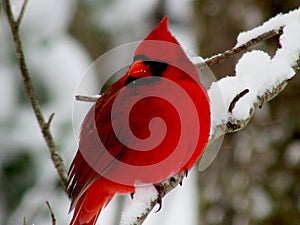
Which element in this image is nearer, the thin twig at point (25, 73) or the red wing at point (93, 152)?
the thin twig at point (25, 73)

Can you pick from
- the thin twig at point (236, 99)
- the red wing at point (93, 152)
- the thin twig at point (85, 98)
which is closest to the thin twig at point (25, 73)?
the red wing at point (93, 152)

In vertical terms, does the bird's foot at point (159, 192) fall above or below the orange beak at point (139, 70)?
below

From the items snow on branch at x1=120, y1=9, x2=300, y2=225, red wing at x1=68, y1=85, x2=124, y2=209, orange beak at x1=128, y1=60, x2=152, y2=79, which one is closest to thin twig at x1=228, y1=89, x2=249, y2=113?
snow on branch at x1=120, y1=9, x2=300, y2=225

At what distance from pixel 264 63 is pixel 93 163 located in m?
0.69

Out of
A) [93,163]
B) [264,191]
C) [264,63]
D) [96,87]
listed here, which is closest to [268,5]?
[264,191]

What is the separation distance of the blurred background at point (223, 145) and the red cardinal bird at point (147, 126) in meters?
0.64

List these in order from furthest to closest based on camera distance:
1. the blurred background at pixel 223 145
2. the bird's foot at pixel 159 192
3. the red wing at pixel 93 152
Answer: the blurred background at pixel 223 145
the red wing at pixel 93 152
the bird's foot at pixel 159 192

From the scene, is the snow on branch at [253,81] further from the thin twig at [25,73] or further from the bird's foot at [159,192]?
the thin twig at [25,73]

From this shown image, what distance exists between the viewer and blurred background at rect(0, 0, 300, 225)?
3713 millimetres

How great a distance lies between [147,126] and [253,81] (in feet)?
1.30

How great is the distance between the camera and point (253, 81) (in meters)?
2.72

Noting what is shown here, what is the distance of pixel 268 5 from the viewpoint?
3.87 m

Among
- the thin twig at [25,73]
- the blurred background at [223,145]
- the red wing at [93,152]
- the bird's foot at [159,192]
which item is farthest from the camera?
the blurred background at [223,145]

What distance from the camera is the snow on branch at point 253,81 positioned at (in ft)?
8.75
